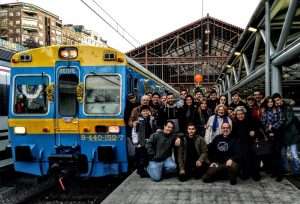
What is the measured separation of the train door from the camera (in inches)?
344

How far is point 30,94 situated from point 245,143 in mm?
4590

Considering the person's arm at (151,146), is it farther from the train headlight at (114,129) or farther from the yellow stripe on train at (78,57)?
the yellow stripe on train at (78,57)

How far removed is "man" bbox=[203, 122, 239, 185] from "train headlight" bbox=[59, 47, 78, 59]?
344cm

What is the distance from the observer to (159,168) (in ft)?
26.6

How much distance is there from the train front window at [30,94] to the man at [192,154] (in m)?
3.08

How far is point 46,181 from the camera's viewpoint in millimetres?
10664

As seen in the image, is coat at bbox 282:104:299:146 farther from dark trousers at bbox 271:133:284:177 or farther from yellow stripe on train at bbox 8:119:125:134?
yellow stripe on train at bbox 8:119:125:134

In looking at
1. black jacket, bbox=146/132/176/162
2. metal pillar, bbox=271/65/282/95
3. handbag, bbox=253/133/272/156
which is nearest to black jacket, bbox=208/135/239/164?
handbag, bbox=253/133/272/156

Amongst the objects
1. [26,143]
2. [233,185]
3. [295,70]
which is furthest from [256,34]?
[26,143]


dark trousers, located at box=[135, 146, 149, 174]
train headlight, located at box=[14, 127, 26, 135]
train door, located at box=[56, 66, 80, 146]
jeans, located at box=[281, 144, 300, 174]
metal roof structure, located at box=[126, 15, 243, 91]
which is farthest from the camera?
metal roof structure, located at box=[126, 15, 243, 91]

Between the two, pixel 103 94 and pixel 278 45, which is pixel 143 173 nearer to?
pixel 103 94

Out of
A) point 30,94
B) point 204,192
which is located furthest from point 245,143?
point 30,94

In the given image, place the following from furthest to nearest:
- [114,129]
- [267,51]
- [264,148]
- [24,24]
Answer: [24,24] → [267,51] → [114,129] → [264,148]

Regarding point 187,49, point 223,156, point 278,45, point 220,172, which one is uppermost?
point 187,49
